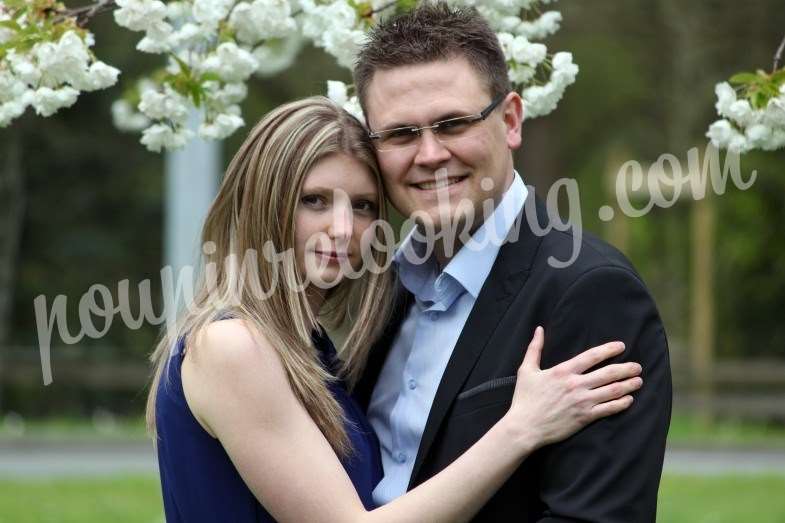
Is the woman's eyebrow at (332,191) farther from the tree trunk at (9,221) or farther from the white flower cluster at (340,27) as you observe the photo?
the tree trunk at (9,221)

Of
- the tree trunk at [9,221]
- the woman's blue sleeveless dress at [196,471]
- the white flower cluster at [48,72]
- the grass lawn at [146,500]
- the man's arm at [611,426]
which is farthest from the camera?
the tree trunk at [9,221]

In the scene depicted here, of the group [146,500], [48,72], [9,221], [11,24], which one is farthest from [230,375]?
[9,221]

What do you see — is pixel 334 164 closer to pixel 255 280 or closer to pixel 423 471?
pixel 255 280

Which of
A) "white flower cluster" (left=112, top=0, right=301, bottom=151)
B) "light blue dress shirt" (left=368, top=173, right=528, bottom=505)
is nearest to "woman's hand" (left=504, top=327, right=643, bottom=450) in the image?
"light blue dress shirt" (left=368, top=173, right=528, bottom=505)

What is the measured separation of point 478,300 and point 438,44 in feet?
2.18

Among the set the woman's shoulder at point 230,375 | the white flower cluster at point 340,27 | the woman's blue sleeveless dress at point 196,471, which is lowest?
the woman's blue sleeveless dress at point 196,471

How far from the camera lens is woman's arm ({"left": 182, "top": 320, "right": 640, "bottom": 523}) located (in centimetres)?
280

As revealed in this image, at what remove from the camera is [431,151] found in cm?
308

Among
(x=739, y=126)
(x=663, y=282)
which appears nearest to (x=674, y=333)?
(x=663, y=282)

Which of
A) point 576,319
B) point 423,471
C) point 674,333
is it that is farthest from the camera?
point 674,333

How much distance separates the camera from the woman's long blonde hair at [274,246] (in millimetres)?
3062

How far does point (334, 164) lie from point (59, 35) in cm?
93

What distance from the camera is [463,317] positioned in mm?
3117

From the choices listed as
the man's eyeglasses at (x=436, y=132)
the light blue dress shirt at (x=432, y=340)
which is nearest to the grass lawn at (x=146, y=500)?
the light blue dress shirt at (x=432, y=340)
